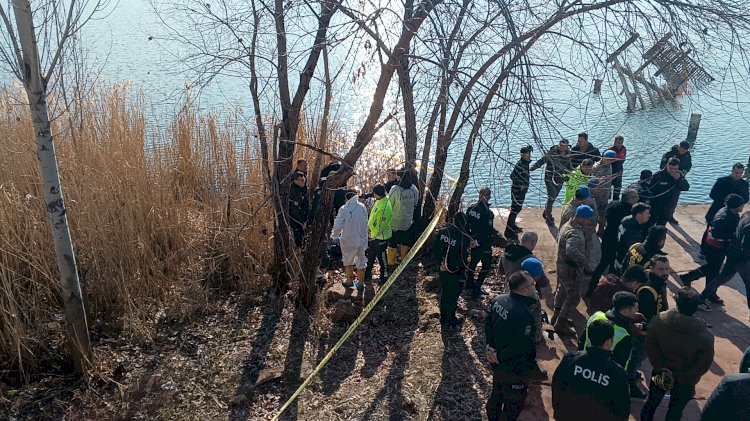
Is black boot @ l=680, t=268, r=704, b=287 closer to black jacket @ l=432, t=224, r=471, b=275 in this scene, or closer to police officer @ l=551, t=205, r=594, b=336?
police officer @ l=551, t=205, r=594, b=336

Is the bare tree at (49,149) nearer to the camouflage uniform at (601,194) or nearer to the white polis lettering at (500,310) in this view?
the white polis lettering at (500,310)

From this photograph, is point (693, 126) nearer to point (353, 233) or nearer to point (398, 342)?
point (353, 233)

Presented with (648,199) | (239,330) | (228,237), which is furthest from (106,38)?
(648,199)

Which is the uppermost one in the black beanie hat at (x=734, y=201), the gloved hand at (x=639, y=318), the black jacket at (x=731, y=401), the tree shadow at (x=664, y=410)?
the black beanie hat at (x=734, y=201)

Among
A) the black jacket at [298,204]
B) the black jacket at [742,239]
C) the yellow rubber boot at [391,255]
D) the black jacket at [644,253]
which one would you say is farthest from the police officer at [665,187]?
the black jacket at [298,204]

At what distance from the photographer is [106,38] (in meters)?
18.7

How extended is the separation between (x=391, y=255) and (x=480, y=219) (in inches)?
65.5

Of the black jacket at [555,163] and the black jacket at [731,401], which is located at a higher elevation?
the black jacket at [555,163]

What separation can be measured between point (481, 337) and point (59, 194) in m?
4.28

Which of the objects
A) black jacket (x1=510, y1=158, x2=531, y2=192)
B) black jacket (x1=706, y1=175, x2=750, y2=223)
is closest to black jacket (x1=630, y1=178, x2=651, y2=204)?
black jacket (x1=706, y1=175, x2=750, y2=223)

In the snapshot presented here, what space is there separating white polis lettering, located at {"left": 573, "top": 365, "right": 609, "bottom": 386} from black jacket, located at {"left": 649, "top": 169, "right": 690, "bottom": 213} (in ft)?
17.5

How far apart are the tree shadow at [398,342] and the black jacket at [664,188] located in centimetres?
389

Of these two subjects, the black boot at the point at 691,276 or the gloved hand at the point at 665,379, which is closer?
the gloved hand at the point at 665,379

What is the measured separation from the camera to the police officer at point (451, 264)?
6.02 m
